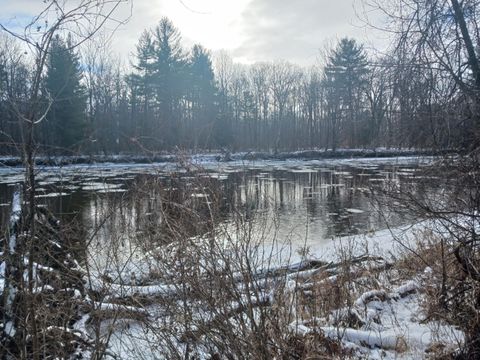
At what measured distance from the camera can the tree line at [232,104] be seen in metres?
4.17

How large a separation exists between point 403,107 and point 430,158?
0.69m

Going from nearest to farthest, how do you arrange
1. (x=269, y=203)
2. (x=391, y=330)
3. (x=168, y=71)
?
(x=391, y=330)
(x=269, y=203)
(x=168, y=71)

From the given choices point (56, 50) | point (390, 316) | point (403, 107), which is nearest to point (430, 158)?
point (403, 107)

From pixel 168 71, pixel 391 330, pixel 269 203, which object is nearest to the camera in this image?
pixel 391 330

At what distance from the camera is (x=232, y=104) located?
61438 millimetres

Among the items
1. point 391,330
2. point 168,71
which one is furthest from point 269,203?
point 168,71

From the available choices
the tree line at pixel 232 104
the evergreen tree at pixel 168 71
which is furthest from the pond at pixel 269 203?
the evergreen tree at pixel 168 71

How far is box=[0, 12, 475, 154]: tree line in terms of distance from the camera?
4172mm

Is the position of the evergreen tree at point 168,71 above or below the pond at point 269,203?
above

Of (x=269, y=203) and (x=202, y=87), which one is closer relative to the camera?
(x=269, y=203)

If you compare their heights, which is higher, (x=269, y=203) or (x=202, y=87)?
(x=202, y=87)

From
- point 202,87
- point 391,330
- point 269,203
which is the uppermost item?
point 202,87

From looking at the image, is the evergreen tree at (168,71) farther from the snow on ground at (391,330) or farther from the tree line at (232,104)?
the snow on ground at (391,330)

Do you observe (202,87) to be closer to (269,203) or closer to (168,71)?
(168,71)
